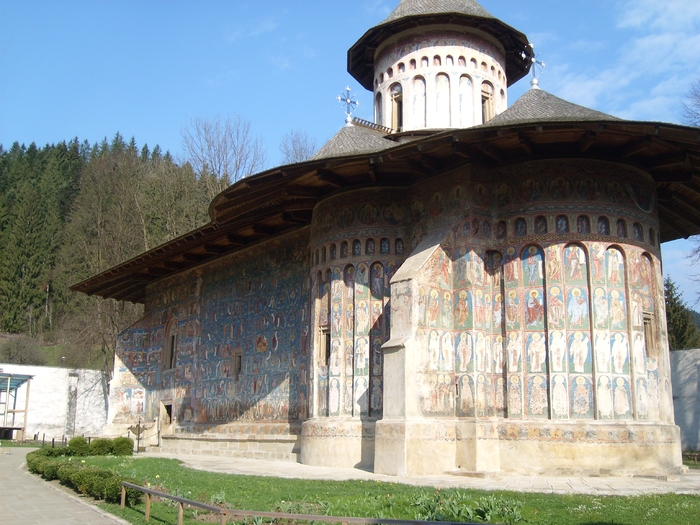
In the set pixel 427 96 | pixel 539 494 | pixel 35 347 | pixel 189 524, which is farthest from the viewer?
pixel 35 347

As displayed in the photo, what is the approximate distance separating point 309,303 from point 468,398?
4.98 m

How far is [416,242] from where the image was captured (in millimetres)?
14719

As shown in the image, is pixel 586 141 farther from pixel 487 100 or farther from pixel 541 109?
pixel 487 100

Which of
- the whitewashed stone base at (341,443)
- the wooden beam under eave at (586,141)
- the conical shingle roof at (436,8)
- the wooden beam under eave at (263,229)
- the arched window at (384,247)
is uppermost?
the conical shingle roof at (436,8)

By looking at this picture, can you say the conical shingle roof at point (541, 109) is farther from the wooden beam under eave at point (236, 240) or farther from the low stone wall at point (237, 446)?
the low stone wall at point (237, 446)

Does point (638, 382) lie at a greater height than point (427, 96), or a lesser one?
lesser

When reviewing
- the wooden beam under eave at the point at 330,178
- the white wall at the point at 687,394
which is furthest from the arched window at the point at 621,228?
the white wall at the point at 687,394

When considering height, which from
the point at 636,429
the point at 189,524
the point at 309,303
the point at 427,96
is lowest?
the point at 189,524

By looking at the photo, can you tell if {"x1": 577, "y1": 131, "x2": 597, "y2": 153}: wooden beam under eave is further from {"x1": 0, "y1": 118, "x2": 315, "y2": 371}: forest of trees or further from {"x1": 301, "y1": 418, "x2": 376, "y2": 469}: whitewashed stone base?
{"x1": 0, "y1": 118, "x2": 315, "y2": 371}: forest of trees

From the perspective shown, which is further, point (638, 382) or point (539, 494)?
point (638, 382)

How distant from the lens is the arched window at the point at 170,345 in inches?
951

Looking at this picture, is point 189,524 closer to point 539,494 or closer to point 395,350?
point 539,494

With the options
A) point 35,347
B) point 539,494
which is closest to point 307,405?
point 539,494

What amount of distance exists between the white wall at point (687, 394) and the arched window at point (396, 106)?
11.7m
